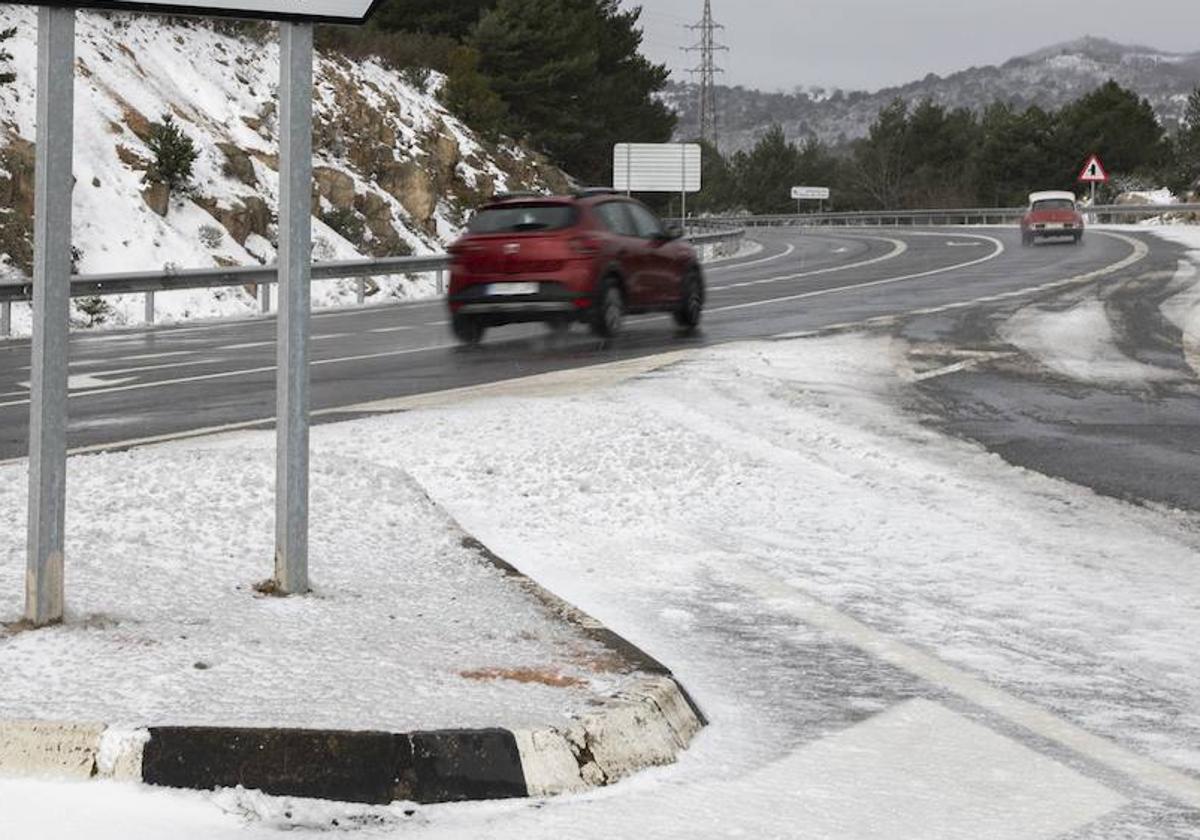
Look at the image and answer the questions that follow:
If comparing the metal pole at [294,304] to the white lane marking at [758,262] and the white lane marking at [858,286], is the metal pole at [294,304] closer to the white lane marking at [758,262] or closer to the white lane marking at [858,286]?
the white lane marking at [858,286]

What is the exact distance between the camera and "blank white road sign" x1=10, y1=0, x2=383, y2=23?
5.13 metres

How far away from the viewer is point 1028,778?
420 centimetres

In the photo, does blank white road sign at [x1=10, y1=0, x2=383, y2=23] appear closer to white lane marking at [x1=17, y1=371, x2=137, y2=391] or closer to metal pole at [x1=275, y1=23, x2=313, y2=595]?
metal pole at [x1=275, y1=23, x2=313, y2=595]

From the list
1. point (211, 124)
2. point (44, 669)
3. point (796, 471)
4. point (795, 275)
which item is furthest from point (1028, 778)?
point (211, 124)

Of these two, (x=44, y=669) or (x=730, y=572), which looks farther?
(x=730, y=572)

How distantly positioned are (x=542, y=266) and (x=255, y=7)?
1313 cm

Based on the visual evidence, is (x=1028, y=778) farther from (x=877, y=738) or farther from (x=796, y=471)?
(x=796, y=471)

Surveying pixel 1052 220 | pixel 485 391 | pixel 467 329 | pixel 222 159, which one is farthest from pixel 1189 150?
pixel 485 391

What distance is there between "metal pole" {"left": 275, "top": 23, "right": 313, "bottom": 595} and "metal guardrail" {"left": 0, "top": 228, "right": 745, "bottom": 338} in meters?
17.3

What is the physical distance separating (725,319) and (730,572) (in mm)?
15273

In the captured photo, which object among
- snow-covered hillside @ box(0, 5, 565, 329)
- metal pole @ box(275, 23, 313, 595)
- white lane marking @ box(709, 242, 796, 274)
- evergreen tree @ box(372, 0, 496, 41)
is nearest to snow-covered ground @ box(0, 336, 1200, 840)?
metal pole @ box(275, 23, 313, 595)

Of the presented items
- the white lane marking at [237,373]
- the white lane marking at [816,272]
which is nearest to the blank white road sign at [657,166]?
the white lane marking at [816,272]

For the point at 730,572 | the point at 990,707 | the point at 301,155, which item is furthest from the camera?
the point at 730,572

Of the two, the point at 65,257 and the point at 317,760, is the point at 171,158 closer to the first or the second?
the point at 65,257
